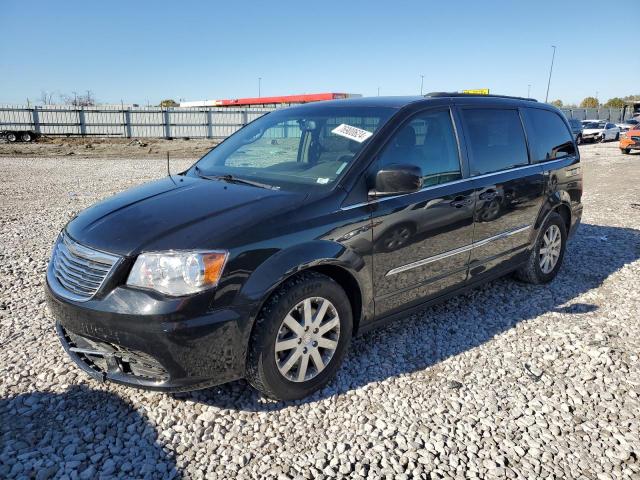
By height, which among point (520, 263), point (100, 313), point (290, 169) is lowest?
point (520, 263)

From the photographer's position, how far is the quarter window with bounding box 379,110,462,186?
344 cm

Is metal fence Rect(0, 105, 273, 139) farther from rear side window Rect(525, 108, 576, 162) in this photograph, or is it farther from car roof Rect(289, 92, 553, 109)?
car roof Rect(289, 92, 553, 109)

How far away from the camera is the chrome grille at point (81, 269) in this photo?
2.66 metres

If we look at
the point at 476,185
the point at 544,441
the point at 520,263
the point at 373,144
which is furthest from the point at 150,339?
the point at 520,263

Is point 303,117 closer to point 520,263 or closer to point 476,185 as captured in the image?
point 476,185

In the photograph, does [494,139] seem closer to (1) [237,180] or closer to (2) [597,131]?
(1) [237,180]

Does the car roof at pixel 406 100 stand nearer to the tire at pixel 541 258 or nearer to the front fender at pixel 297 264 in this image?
the front fender at pixel 297 264

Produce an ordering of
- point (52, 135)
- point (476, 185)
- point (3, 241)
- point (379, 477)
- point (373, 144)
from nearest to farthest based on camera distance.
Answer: point (379, 477) → point (373, 144) → point (476, 185) → point (3, 241) → point (52, 135)

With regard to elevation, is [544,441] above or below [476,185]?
below

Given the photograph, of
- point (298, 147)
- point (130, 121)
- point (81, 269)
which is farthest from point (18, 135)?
point (81, 269)

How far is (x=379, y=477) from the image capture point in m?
2.42

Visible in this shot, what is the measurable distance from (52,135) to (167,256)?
33613 mm

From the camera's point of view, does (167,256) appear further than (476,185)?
No

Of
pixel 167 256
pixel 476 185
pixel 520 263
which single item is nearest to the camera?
pixel 167 256
